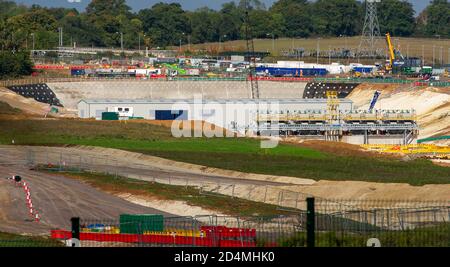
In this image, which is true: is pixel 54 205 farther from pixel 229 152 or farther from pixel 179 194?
pixel 229 152

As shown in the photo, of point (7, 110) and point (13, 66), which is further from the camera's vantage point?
point (13, 66)

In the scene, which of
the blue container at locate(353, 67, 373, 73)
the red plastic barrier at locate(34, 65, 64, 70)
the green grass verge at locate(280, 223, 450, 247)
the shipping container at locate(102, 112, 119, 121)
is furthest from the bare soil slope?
the green grass verge at locate(280, 223, 450, 247)

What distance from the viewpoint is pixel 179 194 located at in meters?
57.0

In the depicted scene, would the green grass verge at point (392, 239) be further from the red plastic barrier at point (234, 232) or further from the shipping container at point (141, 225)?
the shipping container at point (141, 225)

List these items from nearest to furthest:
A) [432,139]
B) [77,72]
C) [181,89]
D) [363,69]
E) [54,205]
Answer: [54,205]
[432,139]
[181,89]
[77,72]
[363,69]

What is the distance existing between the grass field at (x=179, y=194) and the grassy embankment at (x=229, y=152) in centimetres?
991

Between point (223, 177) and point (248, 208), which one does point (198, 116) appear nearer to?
point (223, 177)

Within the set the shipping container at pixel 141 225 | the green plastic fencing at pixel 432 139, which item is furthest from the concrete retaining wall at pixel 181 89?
the shipping container at pixel 141 225

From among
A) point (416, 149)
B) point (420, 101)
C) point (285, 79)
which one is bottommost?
point (416, 149)

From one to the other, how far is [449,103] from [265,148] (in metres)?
39.2

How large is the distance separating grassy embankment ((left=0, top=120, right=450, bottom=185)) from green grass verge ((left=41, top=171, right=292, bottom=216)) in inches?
388

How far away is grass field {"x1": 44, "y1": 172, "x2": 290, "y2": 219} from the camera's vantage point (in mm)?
51156

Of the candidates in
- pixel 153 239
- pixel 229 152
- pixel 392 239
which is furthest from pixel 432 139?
pixel 392 239

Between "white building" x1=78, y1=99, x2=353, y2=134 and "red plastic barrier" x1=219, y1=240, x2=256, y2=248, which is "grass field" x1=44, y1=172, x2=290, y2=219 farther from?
"white building" x1=78, y1=99, x2=353, y2=134
